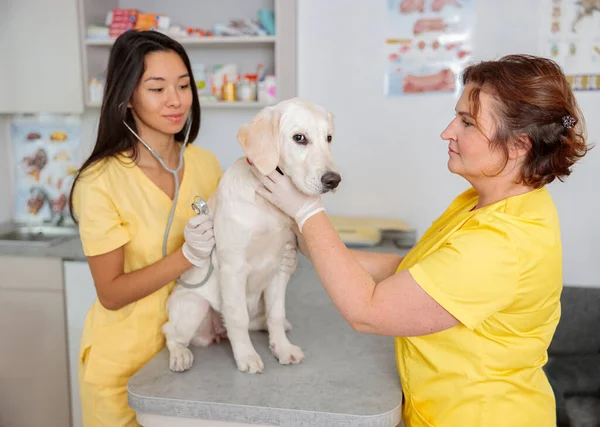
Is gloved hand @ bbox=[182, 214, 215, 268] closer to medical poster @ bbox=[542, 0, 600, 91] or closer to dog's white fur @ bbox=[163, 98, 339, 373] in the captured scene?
dog's white fur @ bbox=[163, 98, 339, 373]

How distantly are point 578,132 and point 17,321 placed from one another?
89.5 inches

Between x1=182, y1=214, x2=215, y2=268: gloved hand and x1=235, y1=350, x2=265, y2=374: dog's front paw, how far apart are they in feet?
0.80

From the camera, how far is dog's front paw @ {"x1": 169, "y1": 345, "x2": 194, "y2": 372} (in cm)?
118

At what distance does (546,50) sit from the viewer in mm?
2416

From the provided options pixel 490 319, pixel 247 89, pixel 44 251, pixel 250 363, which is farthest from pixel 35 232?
pixel 490 319

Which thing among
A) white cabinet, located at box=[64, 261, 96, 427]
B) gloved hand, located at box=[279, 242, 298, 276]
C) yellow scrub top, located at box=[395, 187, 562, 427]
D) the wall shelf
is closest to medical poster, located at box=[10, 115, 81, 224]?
the wall shelf

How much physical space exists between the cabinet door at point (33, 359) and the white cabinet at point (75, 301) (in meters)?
0.04

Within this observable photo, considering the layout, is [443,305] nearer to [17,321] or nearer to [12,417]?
[17,321]

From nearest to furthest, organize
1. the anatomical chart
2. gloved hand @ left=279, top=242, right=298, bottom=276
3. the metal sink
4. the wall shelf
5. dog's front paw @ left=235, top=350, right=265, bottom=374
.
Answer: dog's front paw @ left=235, top=350, right=265, bottom=374
gloved hand @ left=279, top=242, right=298, bottom=276
the wall shelf
the anatomical chart
the metal sink

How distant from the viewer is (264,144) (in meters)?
1.10

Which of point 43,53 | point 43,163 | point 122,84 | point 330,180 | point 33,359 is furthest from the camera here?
point 43,163

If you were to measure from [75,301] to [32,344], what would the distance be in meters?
0.32

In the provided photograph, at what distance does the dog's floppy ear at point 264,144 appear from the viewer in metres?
1.09

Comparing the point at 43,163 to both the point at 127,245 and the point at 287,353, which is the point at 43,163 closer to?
the point at 127,245
